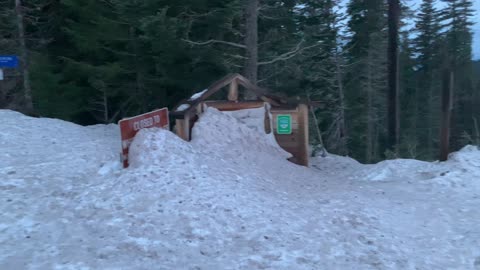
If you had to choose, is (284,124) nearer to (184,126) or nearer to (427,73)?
(184,126)

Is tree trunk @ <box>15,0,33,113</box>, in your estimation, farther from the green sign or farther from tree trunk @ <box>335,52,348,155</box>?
tree trunk @ <box>335,52,348,155</box>

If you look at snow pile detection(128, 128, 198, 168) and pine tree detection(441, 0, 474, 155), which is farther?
pine tree detection(441, 0, 474, 155)

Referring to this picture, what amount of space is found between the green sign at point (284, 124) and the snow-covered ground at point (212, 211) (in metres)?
1.53

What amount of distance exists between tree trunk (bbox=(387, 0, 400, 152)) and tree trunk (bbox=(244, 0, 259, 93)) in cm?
821

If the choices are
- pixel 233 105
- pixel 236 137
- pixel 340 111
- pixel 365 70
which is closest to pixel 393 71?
pixel 340 111

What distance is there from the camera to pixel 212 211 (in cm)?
742

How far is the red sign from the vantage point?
361 inches

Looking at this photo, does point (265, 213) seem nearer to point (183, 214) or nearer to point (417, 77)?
point (183, 214)

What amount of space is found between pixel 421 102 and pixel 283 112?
41580 millimetres

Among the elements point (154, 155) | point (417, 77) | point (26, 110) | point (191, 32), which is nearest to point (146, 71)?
point (191, 32)

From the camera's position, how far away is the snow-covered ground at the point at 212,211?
6172 mm

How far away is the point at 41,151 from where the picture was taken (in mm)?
10859

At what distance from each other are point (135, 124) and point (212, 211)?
2.85m

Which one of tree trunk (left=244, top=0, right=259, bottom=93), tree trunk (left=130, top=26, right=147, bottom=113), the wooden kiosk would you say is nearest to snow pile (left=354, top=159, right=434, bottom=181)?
the wooden kiosk
